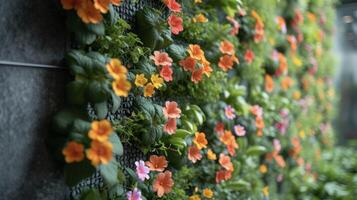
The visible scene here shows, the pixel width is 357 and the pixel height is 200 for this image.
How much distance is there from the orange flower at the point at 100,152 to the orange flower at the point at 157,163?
0.35m

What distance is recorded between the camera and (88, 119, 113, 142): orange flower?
1003 mm

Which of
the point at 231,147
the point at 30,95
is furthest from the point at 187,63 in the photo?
the point at 30,95

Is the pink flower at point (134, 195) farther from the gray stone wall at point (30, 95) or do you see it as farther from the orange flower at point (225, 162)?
the orange flower at point (225, 162)

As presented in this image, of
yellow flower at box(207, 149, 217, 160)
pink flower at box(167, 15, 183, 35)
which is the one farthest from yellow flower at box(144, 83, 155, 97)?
yellow flower at box(207, 149, 217, 160)

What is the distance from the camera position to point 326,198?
2777 mm

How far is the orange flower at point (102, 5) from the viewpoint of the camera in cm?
107

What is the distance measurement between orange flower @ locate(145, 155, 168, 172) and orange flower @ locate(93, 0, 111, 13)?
550 millimetres

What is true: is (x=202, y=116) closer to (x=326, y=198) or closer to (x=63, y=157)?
(x=63, y=157)

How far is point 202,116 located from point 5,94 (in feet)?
2.70

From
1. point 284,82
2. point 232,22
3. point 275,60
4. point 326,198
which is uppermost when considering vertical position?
point 232,22

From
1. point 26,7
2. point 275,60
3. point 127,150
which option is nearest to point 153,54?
point 127,150

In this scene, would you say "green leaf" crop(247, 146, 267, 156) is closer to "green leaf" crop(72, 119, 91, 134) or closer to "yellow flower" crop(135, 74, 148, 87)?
"yellow flower" crop(135, 74, 148, 87)

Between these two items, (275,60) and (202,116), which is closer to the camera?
(202,116)

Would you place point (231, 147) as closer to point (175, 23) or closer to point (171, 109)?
point (171, 109)
